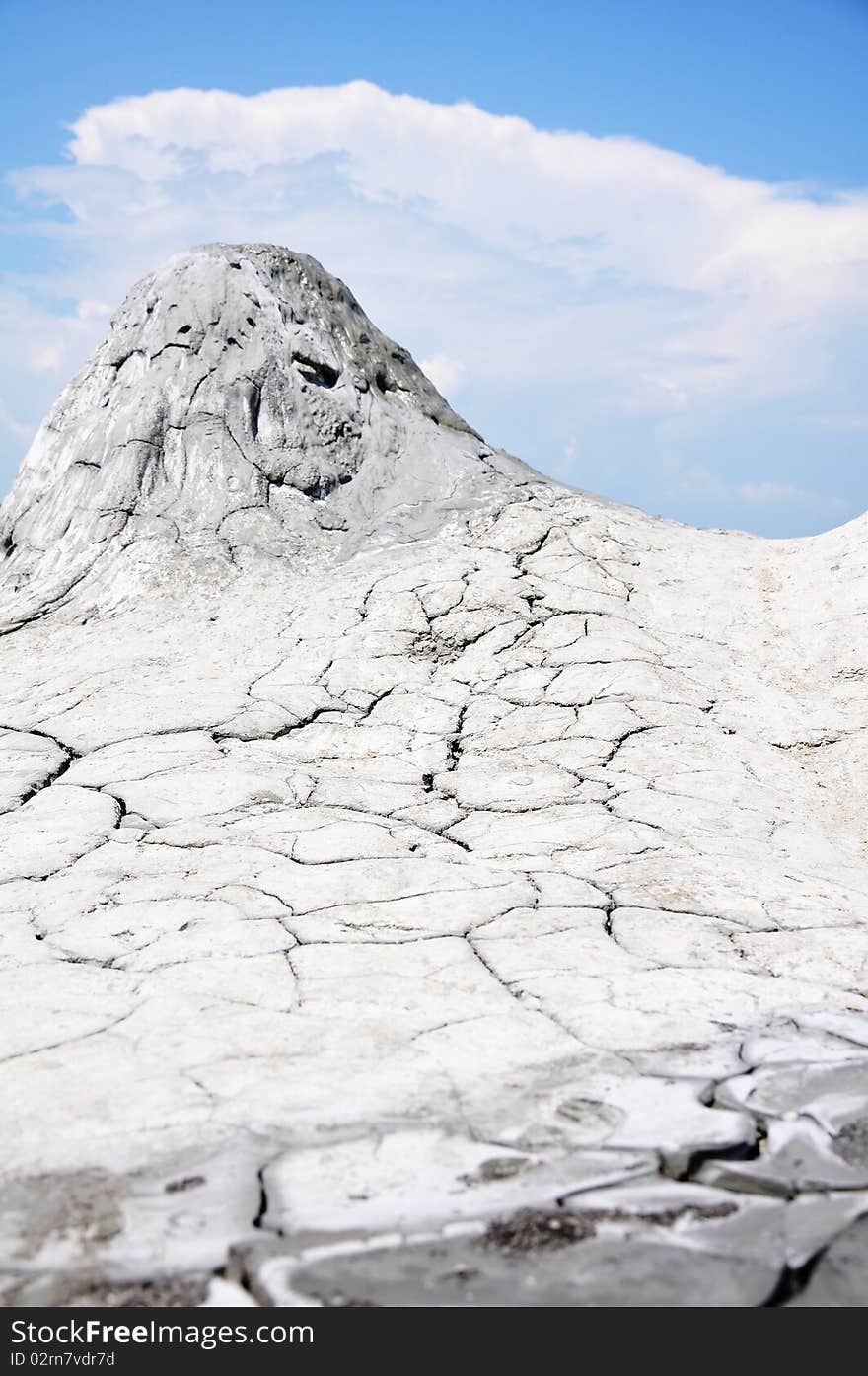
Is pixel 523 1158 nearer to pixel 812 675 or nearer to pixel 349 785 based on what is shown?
pixel 349 785

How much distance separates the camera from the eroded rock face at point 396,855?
170 cm

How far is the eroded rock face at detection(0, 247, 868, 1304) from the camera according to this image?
5.57 feet

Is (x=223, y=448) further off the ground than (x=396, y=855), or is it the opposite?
(x=223, y=448)

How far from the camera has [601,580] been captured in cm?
595

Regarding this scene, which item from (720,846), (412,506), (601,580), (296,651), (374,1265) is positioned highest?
(412,506)

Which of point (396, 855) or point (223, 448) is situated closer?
point (396, 855)

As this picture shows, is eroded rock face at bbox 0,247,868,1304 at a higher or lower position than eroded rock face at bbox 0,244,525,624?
lower

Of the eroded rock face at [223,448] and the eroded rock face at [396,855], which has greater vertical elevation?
the eroded rock face at [223,448]

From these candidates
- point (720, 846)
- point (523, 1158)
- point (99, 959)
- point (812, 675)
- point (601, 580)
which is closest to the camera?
point (523, 1158)

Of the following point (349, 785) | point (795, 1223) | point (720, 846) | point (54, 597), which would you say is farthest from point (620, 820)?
point (54, 597)

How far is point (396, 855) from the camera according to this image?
3.45 m

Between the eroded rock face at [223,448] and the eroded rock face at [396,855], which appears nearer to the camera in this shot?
the eroded rock face at [396,855]

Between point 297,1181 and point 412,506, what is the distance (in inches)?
213

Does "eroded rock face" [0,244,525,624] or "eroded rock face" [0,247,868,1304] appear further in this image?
"eroded rock face" [0,244,525,624]
